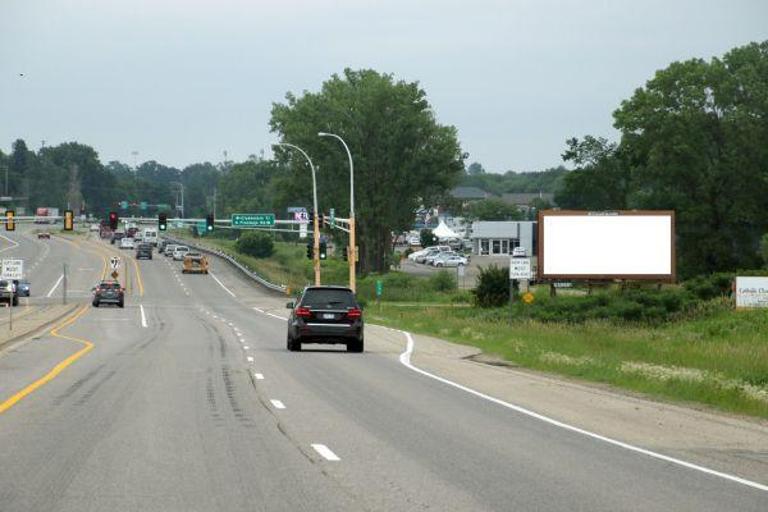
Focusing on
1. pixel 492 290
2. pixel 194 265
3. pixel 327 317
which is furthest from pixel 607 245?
pixel 194 265

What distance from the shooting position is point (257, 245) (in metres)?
165

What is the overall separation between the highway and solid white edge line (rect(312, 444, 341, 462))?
2cm

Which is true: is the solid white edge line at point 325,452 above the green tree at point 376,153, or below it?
below

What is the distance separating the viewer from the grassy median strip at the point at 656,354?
22734 millimetres

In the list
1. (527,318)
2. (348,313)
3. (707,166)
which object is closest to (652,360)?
(348,313)

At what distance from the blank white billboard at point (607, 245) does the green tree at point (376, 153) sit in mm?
43809

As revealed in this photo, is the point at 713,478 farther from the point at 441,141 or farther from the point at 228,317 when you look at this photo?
the point at 441,141

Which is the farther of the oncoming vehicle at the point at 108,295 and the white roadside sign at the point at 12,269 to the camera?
the oncoming vehicle at the point at 108,295

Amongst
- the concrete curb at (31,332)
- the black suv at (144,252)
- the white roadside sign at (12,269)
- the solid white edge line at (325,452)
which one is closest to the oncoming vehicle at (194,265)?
the black suv at (144,252)

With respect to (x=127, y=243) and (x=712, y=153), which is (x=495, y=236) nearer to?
(x=127, y=243)

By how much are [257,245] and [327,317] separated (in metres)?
131

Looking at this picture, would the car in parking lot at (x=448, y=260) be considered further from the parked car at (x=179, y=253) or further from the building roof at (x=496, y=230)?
the parked car at (x=179, y=253)

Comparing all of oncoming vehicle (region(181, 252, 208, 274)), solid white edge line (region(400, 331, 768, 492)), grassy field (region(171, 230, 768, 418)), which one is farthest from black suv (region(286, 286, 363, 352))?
oncoming vehicle (region(181, 252, 208, 274))

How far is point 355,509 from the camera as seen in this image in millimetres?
10398
